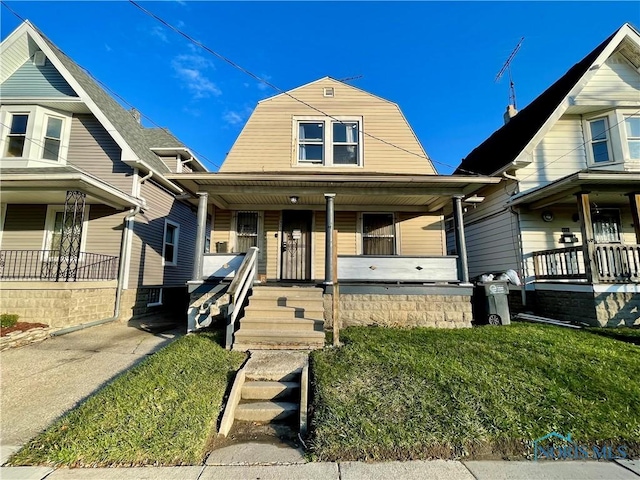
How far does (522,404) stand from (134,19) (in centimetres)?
911

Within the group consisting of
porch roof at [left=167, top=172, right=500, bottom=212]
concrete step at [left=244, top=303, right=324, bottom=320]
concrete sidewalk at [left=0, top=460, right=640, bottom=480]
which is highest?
porch roof at [left=167, top=172, right=500, bottom=212]

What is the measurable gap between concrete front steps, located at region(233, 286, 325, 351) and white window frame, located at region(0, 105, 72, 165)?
8166 mm

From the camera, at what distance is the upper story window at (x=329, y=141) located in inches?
364

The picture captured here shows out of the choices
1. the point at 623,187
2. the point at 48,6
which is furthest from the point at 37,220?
the point at 623,187

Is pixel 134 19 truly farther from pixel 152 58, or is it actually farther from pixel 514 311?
pixel 514 311

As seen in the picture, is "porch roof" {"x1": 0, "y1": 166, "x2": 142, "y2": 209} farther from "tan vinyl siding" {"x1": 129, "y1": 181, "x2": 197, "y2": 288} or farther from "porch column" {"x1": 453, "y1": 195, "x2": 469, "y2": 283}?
"porch column" {"x1": 453, "y1": 195, "x2": 469, "y2": 283}

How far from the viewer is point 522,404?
3.27 meters

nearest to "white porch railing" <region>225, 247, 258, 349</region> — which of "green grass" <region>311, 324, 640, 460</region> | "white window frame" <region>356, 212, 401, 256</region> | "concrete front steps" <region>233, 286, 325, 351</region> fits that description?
"concrete front steps" <region>233, 286, 325, 351</region>

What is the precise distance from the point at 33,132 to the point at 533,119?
1637cm

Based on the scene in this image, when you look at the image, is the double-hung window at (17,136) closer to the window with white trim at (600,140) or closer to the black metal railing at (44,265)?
the black metal railing at (44,265)

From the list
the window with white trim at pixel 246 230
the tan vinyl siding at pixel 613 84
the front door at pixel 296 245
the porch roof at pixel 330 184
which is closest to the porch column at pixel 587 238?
the porch roof at pixel 330 184

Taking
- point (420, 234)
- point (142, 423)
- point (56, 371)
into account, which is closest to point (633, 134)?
point (420, 234)

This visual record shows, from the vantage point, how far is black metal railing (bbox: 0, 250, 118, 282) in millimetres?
8609

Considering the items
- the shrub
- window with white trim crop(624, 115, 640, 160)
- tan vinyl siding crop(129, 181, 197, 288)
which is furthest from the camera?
tan vinyl siding crop(129, 181, 197, 288)
